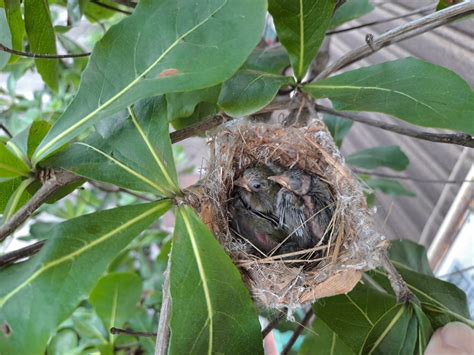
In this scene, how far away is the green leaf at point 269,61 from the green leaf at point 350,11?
149 mm

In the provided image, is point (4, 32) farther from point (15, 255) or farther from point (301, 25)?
point (301, 25)

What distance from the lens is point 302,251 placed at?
0.86m

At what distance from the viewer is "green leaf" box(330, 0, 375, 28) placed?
1.01 m

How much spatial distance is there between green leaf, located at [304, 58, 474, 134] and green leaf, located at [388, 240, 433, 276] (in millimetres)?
433

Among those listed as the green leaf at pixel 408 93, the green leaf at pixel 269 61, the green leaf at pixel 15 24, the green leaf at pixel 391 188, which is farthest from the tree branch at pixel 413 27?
the green leaf at pixel 391 188

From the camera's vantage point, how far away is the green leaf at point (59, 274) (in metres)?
0.54

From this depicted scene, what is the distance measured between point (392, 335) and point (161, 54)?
0.57 metres

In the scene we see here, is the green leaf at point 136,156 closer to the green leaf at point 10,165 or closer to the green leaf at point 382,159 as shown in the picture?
the green leaf at point 10,165

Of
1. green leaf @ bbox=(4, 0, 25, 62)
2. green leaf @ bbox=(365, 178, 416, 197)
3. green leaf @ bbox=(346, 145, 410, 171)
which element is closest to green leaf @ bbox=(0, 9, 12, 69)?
green leaf @ bbox=(4, 0, 25, 62)

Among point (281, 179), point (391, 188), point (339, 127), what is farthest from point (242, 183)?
point (391, 188)

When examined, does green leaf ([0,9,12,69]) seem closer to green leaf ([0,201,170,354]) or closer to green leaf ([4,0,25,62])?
green leaf ([4,0,25,62])

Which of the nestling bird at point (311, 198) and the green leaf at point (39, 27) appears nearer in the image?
the green leaf at point (39, 27)

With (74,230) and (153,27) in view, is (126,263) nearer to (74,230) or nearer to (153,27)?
(74,230)

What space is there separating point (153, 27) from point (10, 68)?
984mm
